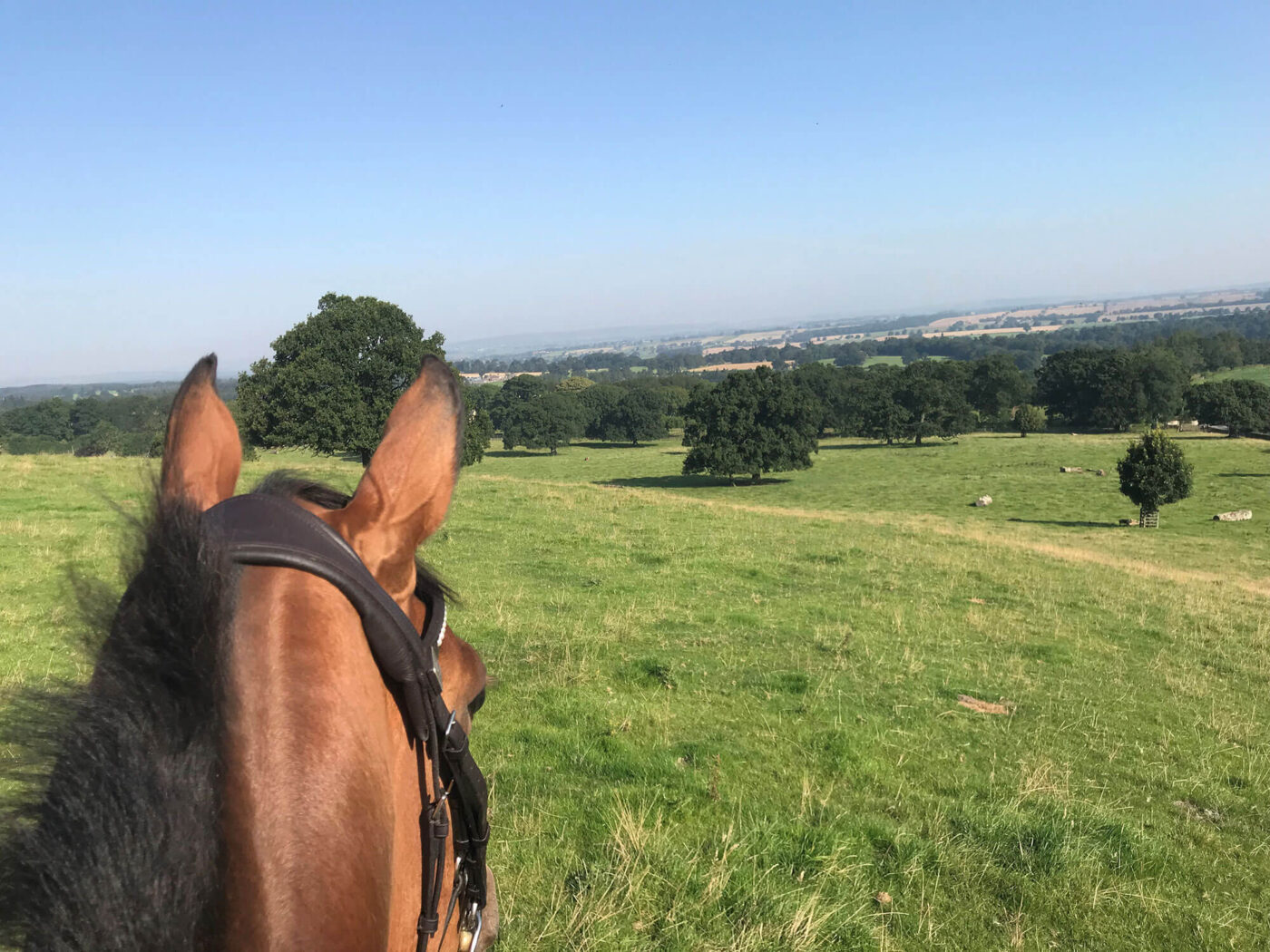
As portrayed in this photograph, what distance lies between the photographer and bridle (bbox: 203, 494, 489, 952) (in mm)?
1171

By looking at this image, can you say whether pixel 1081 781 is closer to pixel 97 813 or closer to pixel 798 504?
pixel 97 813

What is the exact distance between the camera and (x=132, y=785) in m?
0.92

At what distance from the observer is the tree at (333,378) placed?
75.7 feet

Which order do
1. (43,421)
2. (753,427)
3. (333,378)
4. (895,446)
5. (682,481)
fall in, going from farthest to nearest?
1. (895,446)
2. (43,421)
3. (682,481)
4. (753,427)
5. (333,378)

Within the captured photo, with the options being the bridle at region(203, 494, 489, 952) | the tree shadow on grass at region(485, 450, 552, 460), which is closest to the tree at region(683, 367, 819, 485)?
the tree shadow on grass at region(485, 450, 552, 460)

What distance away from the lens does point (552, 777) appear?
5340 millimetres

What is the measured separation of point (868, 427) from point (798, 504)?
28500 millimetres

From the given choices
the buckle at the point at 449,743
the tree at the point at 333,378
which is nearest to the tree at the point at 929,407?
the tree at the point at 333,378

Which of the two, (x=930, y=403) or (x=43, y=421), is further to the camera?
(x=930, y=403)

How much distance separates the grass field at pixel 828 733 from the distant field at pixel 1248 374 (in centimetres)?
Answer: 8506

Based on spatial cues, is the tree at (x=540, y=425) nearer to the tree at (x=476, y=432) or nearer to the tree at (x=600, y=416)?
the tree at (x=600, y=416)

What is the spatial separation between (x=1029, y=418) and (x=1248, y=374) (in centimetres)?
4405

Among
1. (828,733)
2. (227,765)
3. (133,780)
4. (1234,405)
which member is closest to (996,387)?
(1234,405)

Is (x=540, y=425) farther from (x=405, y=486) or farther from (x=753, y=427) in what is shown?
(x=405, y=486)
